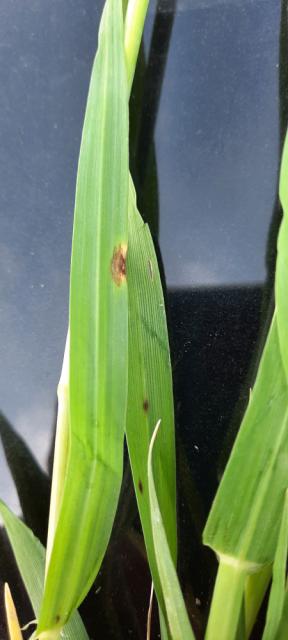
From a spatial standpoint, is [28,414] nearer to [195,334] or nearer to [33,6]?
[195,334]

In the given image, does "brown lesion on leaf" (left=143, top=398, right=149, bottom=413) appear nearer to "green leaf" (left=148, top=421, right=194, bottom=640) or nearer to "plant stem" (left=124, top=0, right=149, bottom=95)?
"green leaf" (left=148, top=421, right=194, bottom=640)

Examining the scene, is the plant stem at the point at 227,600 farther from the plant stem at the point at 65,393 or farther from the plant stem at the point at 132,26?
the plant stem at the point at 132,26

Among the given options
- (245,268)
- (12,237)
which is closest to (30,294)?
(12,237)

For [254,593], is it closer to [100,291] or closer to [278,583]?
[278,583]

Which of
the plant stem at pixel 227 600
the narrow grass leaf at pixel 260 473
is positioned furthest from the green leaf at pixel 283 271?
the plant stem at pixel 227 600

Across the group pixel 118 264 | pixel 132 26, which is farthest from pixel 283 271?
pixel 132 26

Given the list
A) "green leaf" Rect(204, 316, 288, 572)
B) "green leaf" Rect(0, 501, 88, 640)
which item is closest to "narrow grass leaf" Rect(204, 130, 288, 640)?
"green leaf" Rect(204, 316, 288, 572)
